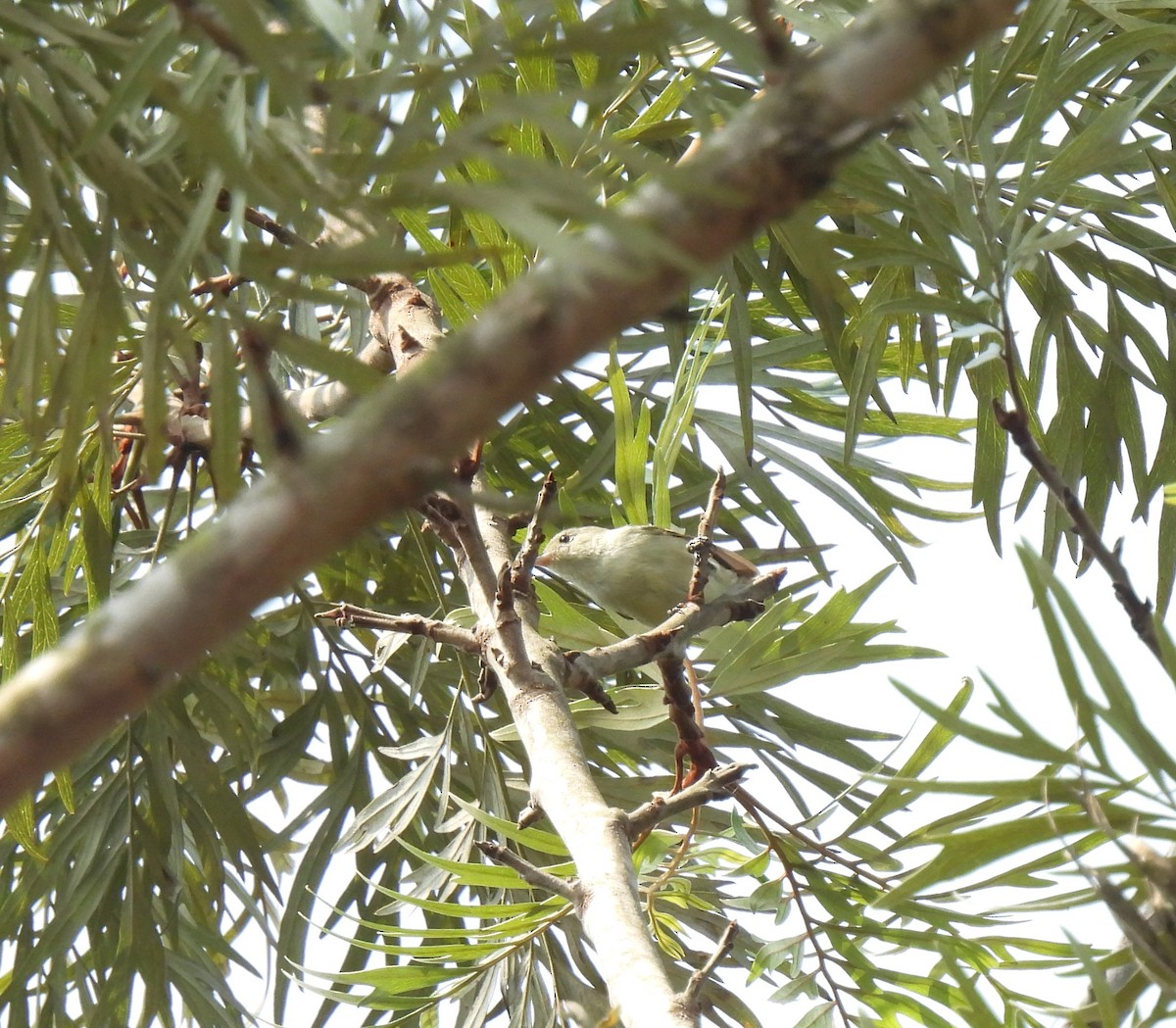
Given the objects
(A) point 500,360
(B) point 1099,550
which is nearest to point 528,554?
(B) point 1099,550

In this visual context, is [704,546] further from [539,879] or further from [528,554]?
[539,879]

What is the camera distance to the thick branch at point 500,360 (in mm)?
265

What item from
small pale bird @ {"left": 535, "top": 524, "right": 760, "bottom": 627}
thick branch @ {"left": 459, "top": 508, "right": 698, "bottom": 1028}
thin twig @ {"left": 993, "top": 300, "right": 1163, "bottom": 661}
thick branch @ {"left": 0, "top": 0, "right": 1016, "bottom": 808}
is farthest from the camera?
small pale bird @ {"left": 535, "top": 524, "right": 760, "bottom": 627}

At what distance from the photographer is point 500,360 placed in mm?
264

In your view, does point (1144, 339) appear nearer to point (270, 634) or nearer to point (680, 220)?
point (680, 220)

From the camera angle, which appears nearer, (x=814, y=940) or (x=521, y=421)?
(x=814, y=940)

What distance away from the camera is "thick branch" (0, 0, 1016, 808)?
0.26 metres

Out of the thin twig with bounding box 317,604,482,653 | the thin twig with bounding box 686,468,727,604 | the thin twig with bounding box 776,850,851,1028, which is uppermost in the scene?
the thin twig with bounding box 317,604,482,653

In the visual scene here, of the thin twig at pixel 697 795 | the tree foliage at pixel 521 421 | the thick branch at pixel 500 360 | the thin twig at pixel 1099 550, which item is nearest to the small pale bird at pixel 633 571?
the tree foliage at pixel 521 421

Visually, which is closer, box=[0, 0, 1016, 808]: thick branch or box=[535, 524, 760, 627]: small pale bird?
box=[0, 0, 1016, 808]: thick branch

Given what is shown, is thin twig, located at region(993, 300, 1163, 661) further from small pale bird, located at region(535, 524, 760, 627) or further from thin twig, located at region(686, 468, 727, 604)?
small pale bird, located at region(535, 524, 760, 627)

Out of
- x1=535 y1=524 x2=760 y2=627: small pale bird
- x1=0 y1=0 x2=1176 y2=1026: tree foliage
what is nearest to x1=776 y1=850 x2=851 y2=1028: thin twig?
x1=0 y1=0 x2=1176 y2=1026: tree foliage

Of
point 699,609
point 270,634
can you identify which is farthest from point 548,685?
point 270,634

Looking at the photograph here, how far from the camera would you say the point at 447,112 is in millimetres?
966
